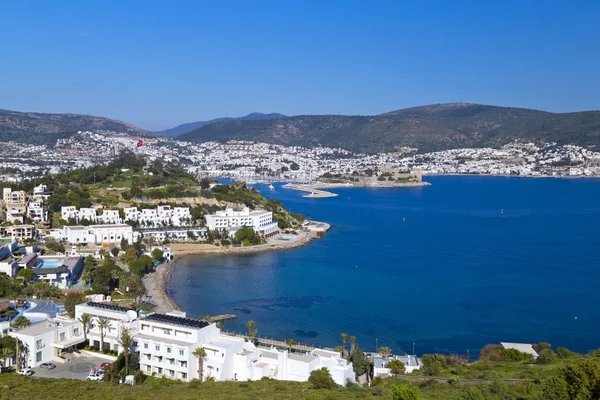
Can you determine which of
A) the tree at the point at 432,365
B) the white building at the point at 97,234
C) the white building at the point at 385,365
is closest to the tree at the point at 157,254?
the white building at the point at 97,234

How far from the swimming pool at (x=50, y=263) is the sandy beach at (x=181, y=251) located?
217 cm

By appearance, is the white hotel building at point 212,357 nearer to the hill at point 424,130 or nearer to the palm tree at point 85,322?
the palm tree at point 85,322

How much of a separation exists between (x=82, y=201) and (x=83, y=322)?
14.9m

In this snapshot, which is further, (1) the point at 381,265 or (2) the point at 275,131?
(2) the point at 275,131

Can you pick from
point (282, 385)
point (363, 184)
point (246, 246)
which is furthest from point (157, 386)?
point (363, 184)

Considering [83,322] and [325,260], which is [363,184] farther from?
[83,322]

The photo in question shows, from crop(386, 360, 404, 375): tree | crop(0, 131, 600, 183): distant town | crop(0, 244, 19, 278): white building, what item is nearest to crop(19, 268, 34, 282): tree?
crop(0, 244, 19, 278): white building

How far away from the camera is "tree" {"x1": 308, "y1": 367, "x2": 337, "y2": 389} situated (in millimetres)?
7574

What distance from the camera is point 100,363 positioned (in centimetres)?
896

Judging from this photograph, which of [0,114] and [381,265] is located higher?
[0,114]

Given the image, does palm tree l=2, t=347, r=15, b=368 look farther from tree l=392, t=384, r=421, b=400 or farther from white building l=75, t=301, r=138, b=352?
tree l=392, t=384, r=421, b=400

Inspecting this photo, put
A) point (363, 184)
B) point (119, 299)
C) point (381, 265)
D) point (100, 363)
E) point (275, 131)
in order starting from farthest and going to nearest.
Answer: point (275, 131) < point (363, 184) < point (381, 265) < point (119, 299) < point (100, 363)

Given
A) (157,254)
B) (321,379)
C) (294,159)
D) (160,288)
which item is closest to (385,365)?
(321,379)

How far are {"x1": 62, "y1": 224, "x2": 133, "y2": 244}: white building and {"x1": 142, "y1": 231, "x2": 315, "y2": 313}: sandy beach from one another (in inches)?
68.2
